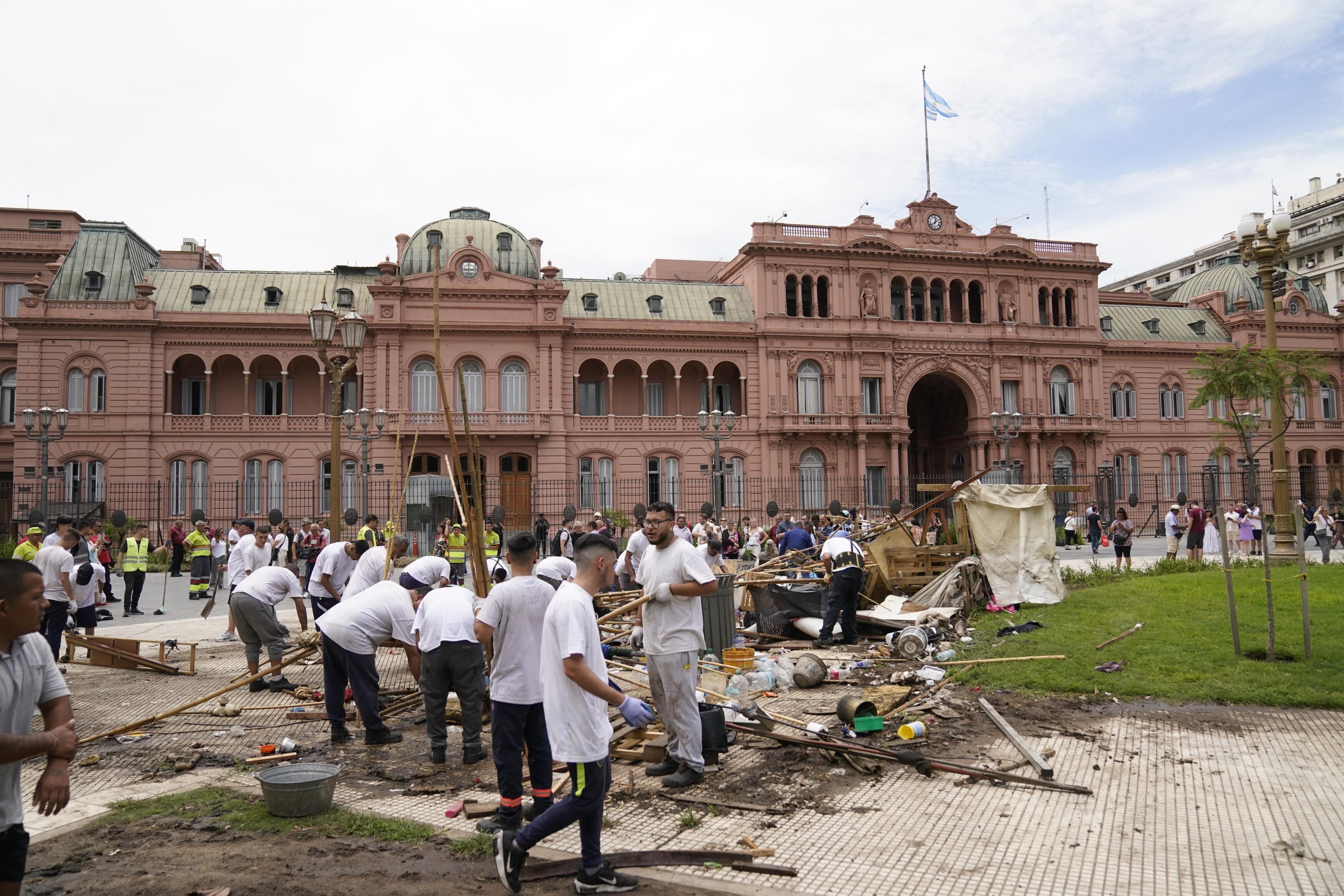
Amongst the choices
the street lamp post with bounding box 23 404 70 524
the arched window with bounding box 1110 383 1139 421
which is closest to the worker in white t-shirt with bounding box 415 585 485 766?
the street lamp post with bounding box 23 404 70 524

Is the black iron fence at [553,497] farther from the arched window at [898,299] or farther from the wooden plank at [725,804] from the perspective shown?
the wooden plank at [725,804]

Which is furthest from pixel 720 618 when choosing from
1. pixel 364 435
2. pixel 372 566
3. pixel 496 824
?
pixel 364 435

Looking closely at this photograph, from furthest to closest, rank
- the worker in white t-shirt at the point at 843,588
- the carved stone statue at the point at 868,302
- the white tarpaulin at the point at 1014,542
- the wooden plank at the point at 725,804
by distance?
1. the carved stone statue at the point at 868,302
2. the white tarpaulin at the point at 1014,542
3. the worker in white t-shirt at the point at 843,588
4. the wooden plank at the point at 725,804

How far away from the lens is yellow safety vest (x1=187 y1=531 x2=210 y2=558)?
20.4 meters

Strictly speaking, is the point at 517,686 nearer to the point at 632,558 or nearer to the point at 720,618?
the point at 720,618

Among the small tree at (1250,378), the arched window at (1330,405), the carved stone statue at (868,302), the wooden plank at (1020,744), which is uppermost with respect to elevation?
the carved stone statue at (868,302)

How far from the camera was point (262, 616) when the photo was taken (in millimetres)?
10031

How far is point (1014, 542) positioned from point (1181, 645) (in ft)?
14.8

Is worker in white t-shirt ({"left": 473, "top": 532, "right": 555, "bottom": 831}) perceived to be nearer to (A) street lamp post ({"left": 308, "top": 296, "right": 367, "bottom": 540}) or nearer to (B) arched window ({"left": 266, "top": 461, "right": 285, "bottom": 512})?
(A) street lamp post ({"left": 308, "top": 296, "right": 367, "bottom": 540})

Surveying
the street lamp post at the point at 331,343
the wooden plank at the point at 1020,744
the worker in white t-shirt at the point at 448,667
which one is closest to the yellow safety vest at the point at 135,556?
the street lamp post at the point at 331,343

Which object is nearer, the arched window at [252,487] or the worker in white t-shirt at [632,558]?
the worker in white t-shirt at [632,558]

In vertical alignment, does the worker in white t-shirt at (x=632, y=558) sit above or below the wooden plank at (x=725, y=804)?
above

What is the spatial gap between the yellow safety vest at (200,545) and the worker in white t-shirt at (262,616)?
11441 mm

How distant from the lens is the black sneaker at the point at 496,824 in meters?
5.41
